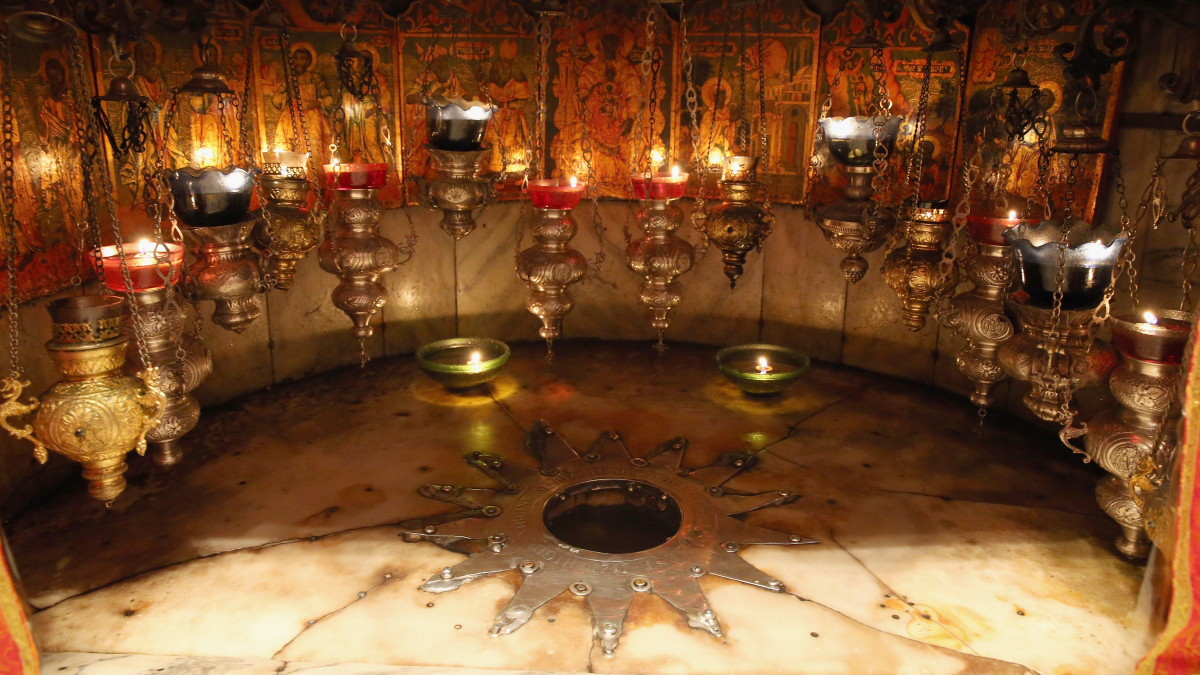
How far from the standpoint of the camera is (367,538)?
405 cm

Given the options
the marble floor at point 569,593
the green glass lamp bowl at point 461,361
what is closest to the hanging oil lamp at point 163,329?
the marble floor at point 569,593

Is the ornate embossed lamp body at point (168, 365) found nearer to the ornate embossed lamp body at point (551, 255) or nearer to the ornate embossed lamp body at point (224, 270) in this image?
the ornate embossed lamp body at point (224, 270)

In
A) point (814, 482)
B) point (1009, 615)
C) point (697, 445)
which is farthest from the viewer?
point (697, 445)

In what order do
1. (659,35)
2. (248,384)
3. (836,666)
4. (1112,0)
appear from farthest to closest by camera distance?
(659,35)
(248,384)
(1112,0)
(836,666)

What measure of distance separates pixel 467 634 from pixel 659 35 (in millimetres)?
4681

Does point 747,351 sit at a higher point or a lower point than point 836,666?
higher

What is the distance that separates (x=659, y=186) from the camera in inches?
186

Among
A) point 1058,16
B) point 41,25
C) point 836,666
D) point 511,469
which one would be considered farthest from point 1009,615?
point 41,25

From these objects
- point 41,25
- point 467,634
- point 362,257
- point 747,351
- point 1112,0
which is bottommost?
point 467,634

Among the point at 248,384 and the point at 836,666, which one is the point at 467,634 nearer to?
the point at 836,666

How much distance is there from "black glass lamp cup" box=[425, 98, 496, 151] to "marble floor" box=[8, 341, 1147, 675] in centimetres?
175

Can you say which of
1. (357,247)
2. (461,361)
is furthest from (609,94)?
(357,247)

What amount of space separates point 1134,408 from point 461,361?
405cm

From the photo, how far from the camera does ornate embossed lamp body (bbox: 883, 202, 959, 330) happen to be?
15.0 feet
